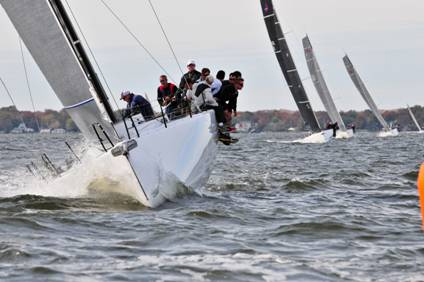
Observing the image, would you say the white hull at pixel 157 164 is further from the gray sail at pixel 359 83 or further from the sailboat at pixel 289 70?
the gray sail at pixel 359 83

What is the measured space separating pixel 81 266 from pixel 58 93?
4.29 m

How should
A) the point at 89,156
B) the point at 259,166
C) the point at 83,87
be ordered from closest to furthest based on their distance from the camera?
the point at 83,87
the point at 89,156
the point at 259,166

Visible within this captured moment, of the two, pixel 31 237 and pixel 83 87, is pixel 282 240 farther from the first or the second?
pixel 83 87

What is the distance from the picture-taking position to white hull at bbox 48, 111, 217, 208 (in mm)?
8914

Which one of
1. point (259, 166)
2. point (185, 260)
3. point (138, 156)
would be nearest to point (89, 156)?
point (138, 156)

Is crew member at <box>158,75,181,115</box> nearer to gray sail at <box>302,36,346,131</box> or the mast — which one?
the mast

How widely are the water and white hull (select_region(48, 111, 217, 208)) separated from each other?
18 cm

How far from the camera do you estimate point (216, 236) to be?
7254mm

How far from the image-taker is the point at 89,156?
33.9 ft

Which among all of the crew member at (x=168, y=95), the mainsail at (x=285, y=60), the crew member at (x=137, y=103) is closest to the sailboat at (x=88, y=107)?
the crew member at (x=137, y=103)

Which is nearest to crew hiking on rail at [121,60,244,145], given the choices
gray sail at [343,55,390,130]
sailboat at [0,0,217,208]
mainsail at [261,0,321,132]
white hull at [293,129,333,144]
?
sailboat at [0,0,217,208]

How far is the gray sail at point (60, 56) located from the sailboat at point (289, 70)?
30670 mm

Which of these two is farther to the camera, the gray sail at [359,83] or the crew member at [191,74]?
the gray sail at [359,83]

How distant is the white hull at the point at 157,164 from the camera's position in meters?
8.91
